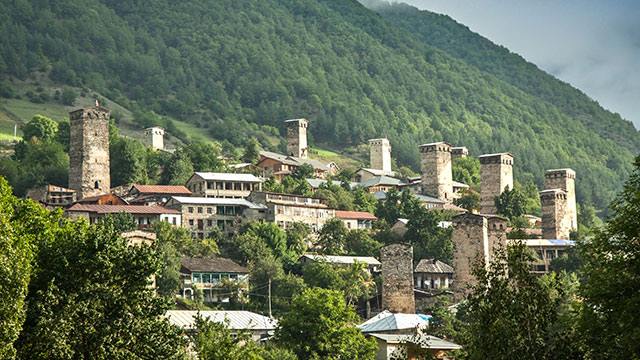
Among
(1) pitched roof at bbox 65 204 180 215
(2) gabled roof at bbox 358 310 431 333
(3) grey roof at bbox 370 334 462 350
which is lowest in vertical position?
(3) grey roof at bbox 370 334 462 350

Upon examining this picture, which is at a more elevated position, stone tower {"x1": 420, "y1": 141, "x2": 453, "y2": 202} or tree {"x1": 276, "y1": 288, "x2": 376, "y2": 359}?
stone tower {"x1": 420, "y1": 141, "x2": 453, "y2": 202}

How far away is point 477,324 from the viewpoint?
3484 cm

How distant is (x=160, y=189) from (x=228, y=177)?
8.80 meters

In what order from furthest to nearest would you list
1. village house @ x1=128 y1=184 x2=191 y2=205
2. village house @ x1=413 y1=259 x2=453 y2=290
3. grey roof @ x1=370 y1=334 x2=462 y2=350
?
1. village house @ x1=128 y1=184 x2=191 y2=205
2. village house @ x1=413 y1=259 x2=453 y2=290
3. grey roof @ x1=370 y1=334 x2=462 y2=350

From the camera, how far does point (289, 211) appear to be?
353 feet

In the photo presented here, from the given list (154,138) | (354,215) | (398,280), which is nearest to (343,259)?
(398,280)

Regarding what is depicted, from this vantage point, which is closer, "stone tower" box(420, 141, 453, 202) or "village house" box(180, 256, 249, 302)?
"village house" box(180, 256, 249, 302)

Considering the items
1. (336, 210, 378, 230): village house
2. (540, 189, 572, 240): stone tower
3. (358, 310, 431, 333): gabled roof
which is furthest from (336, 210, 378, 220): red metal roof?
(358, 310, 431, 333): gabled roof

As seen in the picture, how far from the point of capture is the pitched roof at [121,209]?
319 feet

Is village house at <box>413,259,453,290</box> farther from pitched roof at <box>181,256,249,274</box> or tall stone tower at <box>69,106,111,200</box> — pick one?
tall stone tower at <box>69,106,111,200</box>

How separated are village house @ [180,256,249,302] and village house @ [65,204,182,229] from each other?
27.9 ft

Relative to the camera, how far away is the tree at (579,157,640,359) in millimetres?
34500

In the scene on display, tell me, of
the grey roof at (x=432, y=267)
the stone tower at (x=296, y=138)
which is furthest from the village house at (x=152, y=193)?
the stone tower at (x=296, y=138)

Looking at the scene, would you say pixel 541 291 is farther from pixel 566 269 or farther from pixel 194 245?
pixel 566 269
